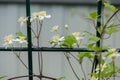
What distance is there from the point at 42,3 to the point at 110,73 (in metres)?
0.85

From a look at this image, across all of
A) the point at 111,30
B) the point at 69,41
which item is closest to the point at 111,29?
the point at 111,30

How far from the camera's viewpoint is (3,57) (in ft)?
7.27

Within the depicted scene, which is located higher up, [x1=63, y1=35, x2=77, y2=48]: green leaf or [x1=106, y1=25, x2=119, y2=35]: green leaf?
[x1=106, y1=25, x2=119, y2=35]: green leaf

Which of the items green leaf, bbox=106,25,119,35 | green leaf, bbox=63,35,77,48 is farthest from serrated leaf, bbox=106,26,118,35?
green leaf, bbox=63,35,77,48

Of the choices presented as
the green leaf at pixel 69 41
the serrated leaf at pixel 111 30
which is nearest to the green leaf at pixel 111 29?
the serrated leaf at pixel 111 30

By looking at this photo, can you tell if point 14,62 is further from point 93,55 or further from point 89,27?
point 93,55

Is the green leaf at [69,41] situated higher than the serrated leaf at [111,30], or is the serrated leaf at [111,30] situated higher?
the serrated leaf at [111,30]

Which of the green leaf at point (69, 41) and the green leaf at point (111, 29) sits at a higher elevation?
the green leaf at point (111, 29)

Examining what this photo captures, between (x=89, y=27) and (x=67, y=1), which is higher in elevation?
(x=67, y=1)

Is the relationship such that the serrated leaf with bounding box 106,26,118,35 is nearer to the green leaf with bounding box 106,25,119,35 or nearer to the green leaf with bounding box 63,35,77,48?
the green leaf with bounding box 106,25,119,35

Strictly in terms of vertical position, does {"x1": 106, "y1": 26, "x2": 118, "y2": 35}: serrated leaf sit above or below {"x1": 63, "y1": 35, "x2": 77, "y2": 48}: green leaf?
above

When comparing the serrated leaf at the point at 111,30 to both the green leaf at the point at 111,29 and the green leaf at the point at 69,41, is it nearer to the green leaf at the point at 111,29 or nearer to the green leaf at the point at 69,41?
the green leaf at the point at 111,29

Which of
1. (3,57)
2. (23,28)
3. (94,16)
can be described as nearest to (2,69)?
(3,57)

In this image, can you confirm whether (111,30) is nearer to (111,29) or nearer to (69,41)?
(111,29)
